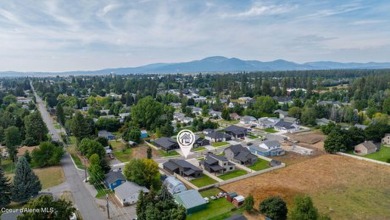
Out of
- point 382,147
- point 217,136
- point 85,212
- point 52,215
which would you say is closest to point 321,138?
point 382,147

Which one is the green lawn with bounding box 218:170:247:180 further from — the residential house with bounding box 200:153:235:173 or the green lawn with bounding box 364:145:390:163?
the green lawn with bounding box 364:145:390:163

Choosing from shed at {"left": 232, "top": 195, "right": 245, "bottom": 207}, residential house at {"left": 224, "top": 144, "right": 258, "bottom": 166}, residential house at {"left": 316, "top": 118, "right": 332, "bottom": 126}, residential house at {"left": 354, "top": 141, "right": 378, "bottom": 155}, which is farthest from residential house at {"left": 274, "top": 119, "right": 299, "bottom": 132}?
shed at {"left": 232, "top": 195, "right": 245, "bottom": 207}

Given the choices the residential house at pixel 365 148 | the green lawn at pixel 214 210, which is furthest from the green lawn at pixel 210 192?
the residential house at pixel 365 148

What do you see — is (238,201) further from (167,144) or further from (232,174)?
(167,144)

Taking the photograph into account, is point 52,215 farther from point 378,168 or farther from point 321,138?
point 321,138

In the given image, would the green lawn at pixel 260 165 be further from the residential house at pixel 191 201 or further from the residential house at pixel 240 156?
the residential house at pixel 191 201

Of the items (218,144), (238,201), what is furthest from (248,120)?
(238,201)
